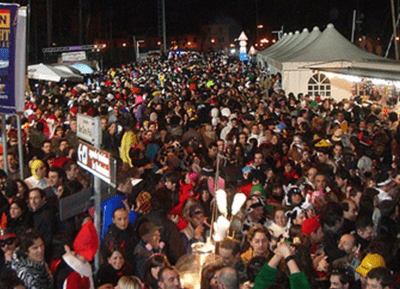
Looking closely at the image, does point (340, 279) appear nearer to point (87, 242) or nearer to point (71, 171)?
point (87, 242)

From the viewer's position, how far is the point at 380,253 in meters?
5.30

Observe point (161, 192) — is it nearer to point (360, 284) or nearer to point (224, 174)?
point (224, 174)

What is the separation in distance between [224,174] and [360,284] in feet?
13.8

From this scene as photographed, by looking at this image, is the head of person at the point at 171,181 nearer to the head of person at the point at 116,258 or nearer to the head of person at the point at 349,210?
the head of person at the point at 349,210

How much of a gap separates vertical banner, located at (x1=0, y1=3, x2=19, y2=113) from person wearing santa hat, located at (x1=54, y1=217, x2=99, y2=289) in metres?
3.11

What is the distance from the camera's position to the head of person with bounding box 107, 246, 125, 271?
5234mm

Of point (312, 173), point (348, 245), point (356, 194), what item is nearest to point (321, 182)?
point (312, 173)

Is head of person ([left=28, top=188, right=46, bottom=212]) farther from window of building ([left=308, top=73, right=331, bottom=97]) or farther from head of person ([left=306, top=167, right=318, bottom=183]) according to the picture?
window of building ([left=308, top=73, right=331, bottom=97])

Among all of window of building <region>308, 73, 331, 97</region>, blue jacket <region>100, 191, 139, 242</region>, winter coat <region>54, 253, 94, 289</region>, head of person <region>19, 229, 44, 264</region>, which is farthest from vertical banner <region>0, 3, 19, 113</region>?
window of building <region>308, 73, 331, 97</region>

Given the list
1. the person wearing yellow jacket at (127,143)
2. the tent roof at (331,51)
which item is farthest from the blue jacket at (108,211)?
the tent roof at (331,51)

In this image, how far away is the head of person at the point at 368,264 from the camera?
504cm

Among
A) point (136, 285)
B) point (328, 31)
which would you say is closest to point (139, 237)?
point (136, 285)

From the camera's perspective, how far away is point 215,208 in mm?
6910

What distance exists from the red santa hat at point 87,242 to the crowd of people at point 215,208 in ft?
0.04
